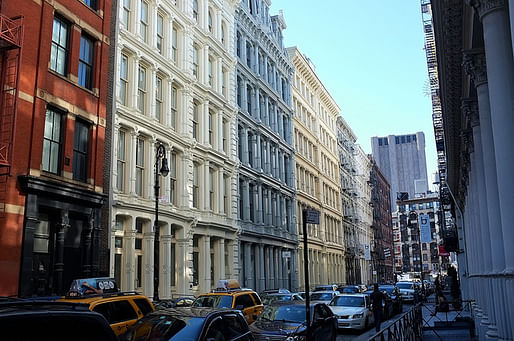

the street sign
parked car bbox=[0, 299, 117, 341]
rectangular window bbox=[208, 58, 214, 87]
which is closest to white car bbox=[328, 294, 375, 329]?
the street sign

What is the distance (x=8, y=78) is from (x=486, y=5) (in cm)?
1607

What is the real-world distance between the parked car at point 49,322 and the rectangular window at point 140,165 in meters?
21.4

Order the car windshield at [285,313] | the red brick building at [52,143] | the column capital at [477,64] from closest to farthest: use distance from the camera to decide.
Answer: the column capital at [477,64] → the car windshield at [285,313] → the red brick building at [52,143]

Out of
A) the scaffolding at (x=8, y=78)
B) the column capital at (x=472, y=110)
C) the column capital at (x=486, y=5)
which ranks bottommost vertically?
the column capital at (x=472, y=110)

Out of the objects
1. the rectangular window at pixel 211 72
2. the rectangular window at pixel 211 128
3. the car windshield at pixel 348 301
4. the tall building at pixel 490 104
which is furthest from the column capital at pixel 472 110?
the rectangular window at pixel 211 72

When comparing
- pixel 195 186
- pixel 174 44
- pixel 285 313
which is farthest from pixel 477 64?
pixel 174 44

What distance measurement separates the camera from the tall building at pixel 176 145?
25.3 m

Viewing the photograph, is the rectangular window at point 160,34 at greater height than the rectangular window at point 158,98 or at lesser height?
greater

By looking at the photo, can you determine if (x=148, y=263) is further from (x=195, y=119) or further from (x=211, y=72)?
(x=211, y=72)

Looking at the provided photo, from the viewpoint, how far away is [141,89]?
27.3 m

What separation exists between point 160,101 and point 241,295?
13.9 m

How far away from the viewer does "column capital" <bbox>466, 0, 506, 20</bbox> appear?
32.8 ft

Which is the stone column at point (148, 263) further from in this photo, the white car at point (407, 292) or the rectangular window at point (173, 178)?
the white car at point (407, 292)

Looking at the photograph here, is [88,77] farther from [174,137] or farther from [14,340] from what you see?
[14,340]
